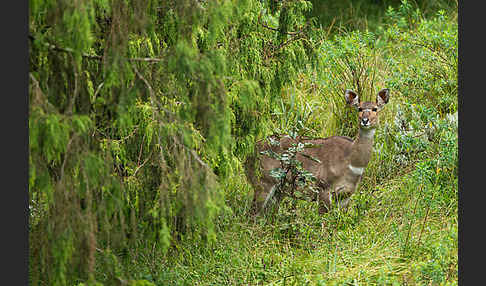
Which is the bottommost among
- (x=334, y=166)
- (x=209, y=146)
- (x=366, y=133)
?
(x=334, y=166)

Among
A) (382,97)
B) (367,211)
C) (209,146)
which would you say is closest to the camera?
(209,146)

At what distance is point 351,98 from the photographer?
7.82m

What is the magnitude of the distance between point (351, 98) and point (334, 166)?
861 mm

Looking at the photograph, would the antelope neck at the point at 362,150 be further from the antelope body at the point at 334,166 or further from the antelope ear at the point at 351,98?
the antelope ear at the point at 351,98

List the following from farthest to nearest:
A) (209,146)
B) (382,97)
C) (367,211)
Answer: (382,97) → (367,211) → (209,146)

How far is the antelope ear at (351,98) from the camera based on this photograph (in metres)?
7.63

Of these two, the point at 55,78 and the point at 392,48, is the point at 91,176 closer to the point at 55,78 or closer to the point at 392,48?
the point at 55,78

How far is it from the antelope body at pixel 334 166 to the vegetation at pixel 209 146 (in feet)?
0.75

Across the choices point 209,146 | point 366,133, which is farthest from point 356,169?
point 209,146

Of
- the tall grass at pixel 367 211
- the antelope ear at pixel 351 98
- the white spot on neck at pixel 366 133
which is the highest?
the antelope ear at pixel 351 98

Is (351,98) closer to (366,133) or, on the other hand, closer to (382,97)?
(382,97)

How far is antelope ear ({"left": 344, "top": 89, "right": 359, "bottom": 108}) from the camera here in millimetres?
7633

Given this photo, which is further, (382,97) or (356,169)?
(382,97)

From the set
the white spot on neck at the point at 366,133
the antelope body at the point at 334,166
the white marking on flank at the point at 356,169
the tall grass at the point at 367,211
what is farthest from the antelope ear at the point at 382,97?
the white marking on flank at the point at 356,169
